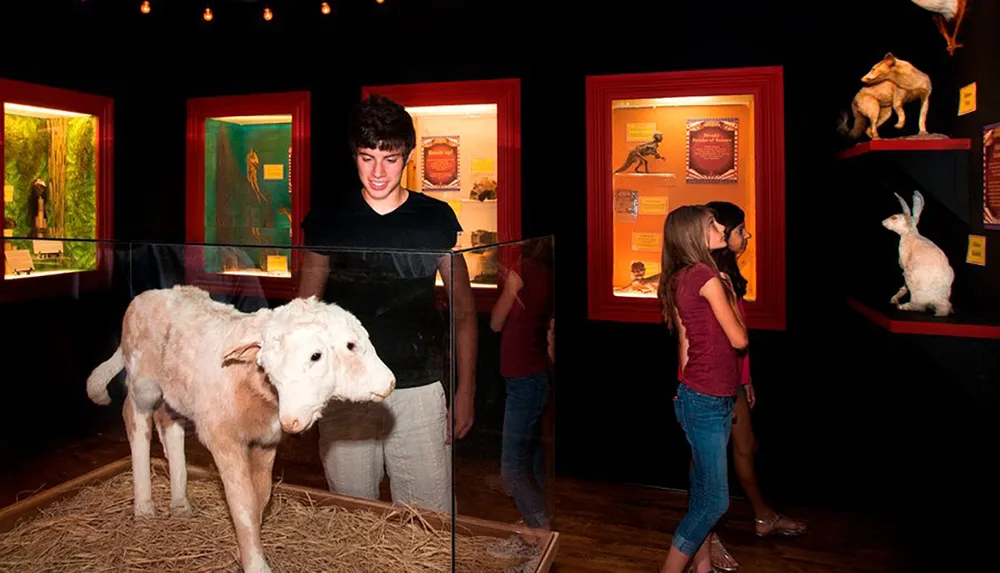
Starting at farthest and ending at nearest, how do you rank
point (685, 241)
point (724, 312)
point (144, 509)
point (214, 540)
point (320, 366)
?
point (685, 241), point (724, 312), point (144, 509), point (214, 540), point (320, 366)

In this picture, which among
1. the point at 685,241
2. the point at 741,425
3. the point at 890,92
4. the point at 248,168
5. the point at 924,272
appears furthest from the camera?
the point at 248,168

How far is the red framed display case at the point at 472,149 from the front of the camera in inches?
164

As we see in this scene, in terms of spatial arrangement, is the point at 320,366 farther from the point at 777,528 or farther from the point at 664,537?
the point at 777,528

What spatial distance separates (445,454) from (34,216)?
375 centimetres

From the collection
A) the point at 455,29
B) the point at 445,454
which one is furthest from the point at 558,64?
the point at 445,454

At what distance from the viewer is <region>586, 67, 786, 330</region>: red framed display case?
379cm

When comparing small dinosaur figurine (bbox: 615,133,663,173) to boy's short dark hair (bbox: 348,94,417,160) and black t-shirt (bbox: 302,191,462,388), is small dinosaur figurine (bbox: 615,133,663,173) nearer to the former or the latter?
boy's short dark hair (bbox: 348,94,417,160)

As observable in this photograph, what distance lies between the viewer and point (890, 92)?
10.2 feet

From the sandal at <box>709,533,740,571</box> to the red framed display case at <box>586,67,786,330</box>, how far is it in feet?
3.91

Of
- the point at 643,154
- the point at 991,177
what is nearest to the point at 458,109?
the point at 643,154

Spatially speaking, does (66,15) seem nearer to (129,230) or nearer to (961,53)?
(129,230)

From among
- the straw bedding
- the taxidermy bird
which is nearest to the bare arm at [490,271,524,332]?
the straw bedding

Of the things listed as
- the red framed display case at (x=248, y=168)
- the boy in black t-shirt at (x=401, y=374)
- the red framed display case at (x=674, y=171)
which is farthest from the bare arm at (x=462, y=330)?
the red framed display case at (x=248, y=168)

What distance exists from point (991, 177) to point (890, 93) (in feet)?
2.33
